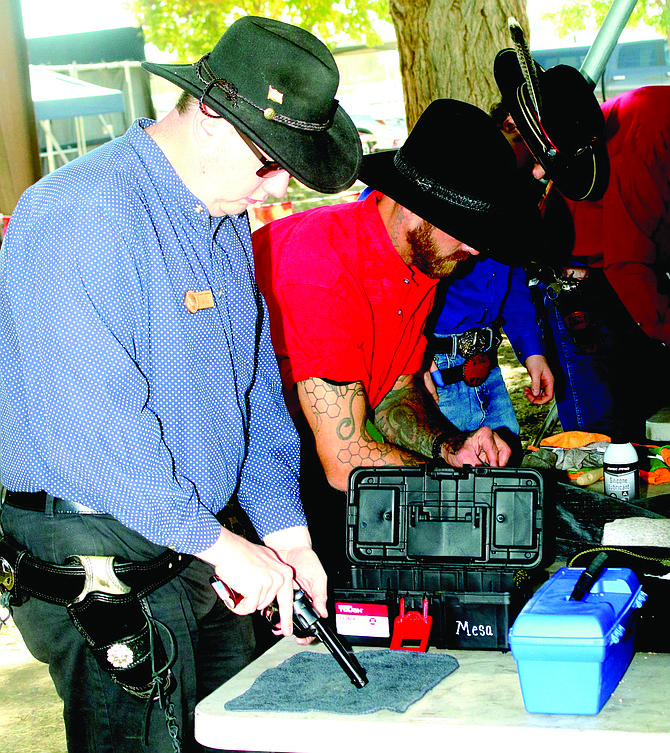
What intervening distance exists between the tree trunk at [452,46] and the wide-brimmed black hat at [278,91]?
3.62 metres

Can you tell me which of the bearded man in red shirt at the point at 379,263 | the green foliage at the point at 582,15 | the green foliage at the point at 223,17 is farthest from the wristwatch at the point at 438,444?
the green foliage at the point at 582,15

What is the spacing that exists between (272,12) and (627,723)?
1925cm

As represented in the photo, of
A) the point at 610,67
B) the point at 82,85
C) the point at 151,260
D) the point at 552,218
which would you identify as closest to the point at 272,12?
the point at 82,85

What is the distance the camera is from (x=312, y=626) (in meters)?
1.86

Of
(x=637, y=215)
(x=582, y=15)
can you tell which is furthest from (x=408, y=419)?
(x=582, y=15)

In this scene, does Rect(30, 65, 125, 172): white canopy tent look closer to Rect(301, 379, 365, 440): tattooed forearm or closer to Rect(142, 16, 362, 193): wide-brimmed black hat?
Rect(301, 379, 365, 440): tattooed forearm

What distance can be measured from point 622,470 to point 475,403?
2.85ft

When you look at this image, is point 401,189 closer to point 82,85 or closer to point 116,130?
point 82,85

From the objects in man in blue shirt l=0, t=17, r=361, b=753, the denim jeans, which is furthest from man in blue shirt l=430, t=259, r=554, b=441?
man in blue shirt l=0, t=17, r=361, b=753

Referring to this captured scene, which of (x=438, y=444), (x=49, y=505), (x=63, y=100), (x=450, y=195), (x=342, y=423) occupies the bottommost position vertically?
(x=438, y=444)

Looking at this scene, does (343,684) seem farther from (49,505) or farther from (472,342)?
(472,342)

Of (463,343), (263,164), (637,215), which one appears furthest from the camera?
(637,215)

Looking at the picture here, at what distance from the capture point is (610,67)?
22250 mm

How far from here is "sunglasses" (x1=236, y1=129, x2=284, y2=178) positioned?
66.2 inches
